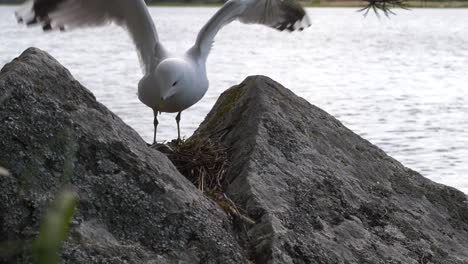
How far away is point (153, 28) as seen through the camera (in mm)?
6109

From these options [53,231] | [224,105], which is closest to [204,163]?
[224,105]

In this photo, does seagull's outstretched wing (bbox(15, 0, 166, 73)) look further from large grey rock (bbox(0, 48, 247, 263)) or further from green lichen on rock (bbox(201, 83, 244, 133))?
large grey rock (bbox(0, 48, 247, 263))

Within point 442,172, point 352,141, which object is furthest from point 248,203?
point 442,172

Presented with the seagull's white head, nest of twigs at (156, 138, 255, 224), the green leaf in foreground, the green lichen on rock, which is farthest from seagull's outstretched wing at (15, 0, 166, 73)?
the green leaf in foreground

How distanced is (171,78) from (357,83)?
18.4 metres

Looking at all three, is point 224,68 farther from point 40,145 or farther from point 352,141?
point 40,145

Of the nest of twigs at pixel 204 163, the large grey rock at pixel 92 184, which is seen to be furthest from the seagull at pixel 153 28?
the large grey rock at pixel 92 184

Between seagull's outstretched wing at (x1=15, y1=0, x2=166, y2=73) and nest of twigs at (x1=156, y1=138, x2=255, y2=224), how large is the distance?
1426mm

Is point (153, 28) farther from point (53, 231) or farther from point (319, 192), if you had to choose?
point (53, 231)

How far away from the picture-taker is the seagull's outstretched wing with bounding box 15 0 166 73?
539 centimetres

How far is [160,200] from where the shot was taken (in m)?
3.45

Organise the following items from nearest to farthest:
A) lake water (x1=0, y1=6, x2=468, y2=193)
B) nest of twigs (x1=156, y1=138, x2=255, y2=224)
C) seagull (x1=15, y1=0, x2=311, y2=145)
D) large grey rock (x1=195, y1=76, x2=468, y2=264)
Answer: large grey rock (x1=195, y1=76, x2=468, y2=264), nest of twigs (x1=156, y1=138, x2=255, y2=224), seagull (x1=15, y1=0, x2=311, y2=145), lake water (x1=0, y1=6, x2=468, y2=193)

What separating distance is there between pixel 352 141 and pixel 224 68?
2120 cm

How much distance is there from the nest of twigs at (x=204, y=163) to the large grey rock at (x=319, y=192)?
58mm
